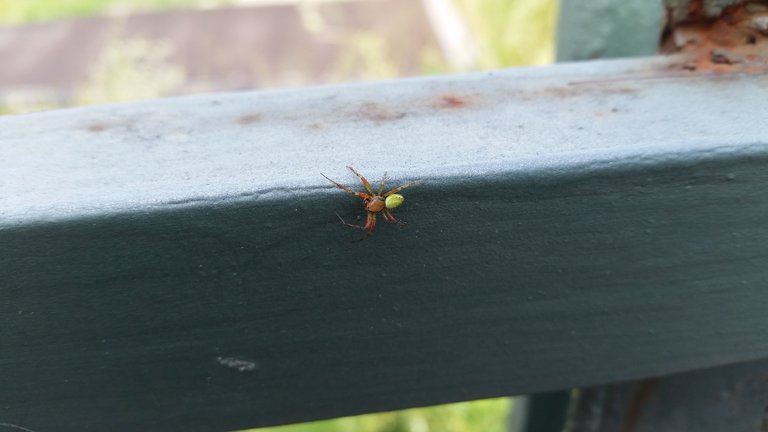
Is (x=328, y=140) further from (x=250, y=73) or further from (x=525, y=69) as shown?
(x=250, y=73)

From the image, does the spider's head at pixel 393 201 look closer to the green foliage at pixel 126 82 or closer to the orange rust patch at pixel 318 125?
the orange rust patch at pixel 318 125

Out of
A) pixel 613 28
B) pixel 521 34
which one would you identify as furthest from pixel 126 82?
pixel 613 28

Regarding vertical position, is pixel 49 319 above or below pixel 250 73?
below

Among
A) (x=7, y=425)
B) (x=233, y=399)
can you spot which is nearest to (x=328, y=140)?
(x=233, y=399)

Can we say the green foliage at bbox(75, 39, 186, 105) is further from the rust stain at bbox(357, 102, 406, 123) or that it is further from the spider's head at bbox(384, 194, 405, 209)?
the spider's head at bbox(384, 194, 405, 209)

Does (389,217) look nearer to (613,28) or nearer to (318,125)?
(318,125)

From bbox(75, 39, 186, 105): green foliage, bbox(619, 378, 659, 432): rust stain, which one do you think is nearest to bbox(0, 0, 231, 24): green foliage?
bbox(75, 39, 186, 105): green foliage

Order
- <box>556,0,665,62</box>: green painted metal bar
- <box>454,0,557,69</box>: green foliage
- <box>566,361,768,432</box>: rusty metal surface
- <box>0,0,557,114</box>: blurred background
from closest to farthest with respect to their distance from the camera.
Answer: <box>566,361,768,432</box>: rusty metal surface, <box>556,0,665,62</box>: green painted metal bar, <box>454,0,557,69</box>: green foliage, <box>0,0,557,114</box>: blurred background
